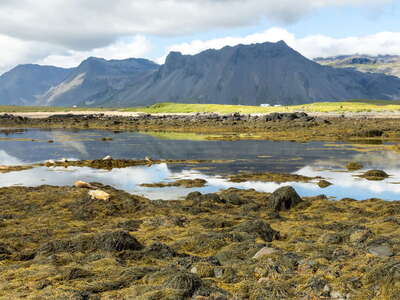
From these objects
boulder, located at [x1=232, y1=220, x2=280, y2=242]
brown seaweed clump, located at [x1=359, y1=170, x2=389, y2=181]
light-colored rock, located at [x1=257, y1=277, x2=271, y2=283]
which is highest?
light-colored rock, located at [x1=257, y1=277, x2=271, y2=283]

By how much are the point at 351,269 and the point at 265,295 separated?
3163mm

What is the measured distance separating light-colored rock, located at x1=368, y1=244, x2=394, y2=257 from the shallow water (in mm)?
13575

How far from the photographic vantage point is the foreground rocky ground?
10539 millimetres

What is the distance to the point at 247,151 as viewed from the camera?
177 ft

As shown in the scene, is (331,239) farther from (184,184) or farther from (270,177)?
(270,177)

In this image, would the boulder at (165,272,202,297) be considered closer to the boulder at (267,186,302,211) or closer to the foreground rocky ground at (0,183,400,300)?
the foreground rocky ground at (0,183,400,300)

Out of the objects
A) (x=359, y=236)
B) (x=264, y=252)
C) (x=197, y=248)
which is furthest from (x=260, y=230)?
(x=359, y=236)

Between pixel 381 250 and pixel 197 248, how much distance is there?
6.52 metres

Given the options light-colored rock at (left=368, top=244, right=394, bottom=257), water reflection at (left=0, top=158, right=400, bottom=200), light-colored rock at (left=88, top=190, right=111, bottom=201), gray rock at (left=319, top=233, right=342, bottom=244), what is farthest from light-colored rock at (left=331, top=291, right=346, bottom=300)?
water reflection at (left=0, top=158, right=400, bottom=200)

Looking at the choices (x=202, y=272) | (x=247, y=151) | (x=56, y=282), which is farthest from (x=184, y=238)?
(x=247, y=151)

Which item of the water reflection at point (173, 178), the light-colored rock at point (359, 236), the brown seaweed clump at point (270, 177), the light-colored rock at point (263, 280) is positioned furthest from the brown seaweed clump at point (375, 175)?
the light-colored rock at point (263, 280)

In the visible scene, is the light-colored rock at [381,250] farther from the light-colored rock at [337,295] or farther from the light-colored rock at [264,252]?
the light-colored rock at [337,295]

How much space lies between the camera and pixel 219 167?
40.7 m

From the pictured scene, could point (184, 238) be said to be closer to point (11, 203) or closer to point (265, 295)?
point (265, 295)
